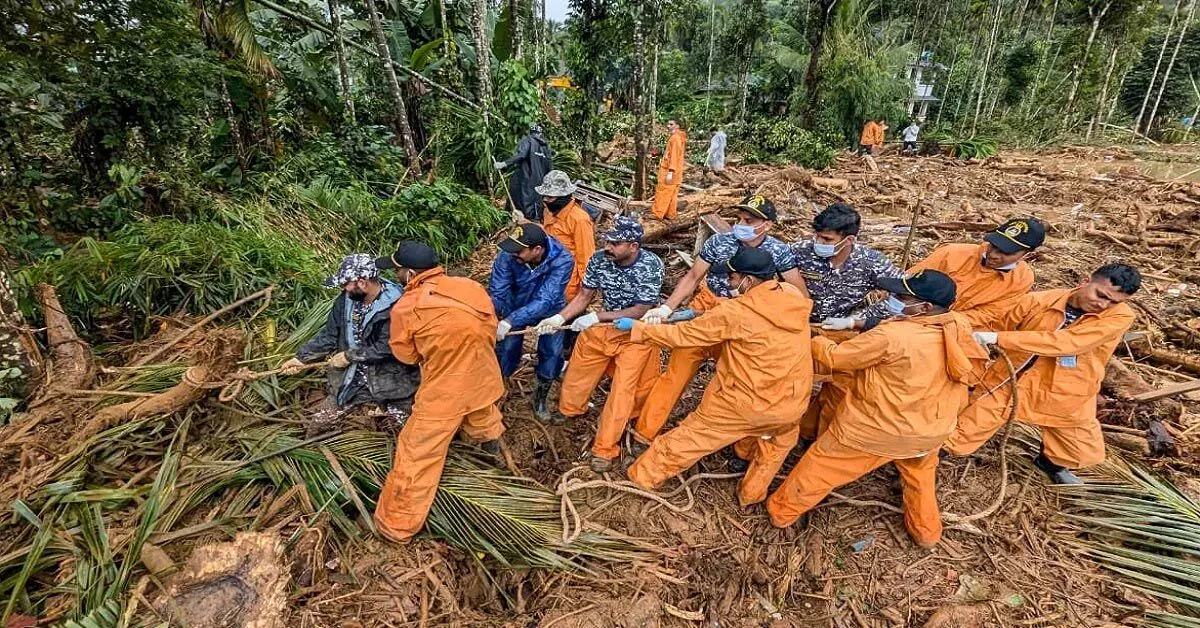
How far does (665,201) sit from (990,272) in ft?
16.3

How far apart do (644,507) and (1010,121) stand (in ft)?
77.2

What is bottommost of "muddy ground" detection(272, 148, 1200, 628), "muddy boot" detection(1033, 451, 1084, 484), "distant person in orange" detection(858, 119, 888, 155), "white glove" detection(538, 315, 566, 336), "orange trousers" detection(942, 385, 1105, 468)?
"muddy ground" detection(272, 148, 1200, 628)

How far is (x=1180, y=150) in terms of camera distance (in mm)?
15039

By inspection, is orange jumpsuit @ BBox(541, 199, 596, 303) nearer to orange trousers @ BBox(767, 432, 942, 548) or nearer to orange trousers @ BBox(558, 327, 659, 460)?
orange trousers @ BBox(558, 327, 659, 460)

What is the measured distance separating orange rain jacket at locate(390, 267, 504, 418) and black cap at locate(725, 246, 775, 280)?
141 cm

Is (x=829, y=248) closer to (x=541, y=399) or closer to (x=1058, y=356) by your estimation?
(x=1058, y=356)

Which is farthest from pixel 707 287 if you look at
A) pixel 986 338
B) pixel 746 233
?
pixel 986 338

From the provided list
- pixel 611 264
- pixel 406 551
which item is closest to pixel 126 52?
pixel 611 264

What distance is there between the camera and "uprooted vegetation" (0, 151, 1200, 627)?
7.98 feet

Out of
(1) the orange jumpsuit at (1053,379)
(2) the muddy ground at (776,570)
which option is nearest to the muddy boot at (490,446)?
(2) the muddy ground at (776,570)

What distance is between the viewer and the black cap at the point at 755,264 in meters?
2.76

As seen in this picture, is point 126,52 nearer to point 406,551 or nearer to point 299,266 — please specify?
point 299,266

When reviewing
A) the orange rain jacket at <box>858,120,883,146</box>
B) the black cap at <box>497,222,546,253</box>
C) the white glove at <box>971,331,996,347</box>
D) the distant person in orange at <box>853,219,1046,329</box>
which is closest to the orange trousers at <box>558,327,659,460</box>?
the black cap at <box>497,222,546,253</box>

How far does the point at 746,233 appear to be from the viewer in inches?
146
